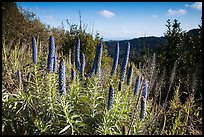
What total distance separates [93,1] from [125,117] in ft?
3.86

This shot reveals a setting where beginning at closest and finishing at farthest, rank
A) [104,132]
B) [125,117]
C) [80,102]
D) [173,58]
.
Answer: [104,132]
[125,117]
[80,102]
[173,58]

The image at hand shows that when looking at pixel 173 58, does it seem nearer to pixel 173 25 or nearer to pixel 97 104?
pixel 173 25

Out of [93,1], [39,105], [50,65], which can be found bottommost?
[39,105]

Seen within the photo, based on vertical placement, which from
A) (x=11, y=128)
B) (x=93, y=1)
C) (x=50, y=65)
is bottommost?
(x=11, y=128)

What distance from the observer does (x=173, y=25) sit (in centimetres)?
825

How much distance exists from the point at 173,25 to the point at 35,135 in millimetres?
6775

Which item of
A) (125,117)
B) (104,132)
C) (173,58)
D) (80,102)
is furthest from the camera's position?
(173,58)

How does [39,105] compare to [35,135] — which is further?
[39,105]

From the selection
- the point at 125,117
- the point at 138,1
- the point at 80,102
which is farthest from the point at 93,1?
the point at 125,117

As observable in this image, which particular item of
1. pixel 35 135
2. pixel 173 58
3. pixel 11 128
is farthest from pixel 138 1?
pixel 173 58

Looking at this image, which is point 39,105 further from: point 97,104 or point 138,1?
point 138,1

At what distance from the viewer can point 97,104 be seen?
2529 mm

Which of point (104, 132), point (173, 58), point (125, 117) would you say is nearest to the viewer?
point (104, 132)

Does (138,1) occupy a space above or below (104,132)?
above
